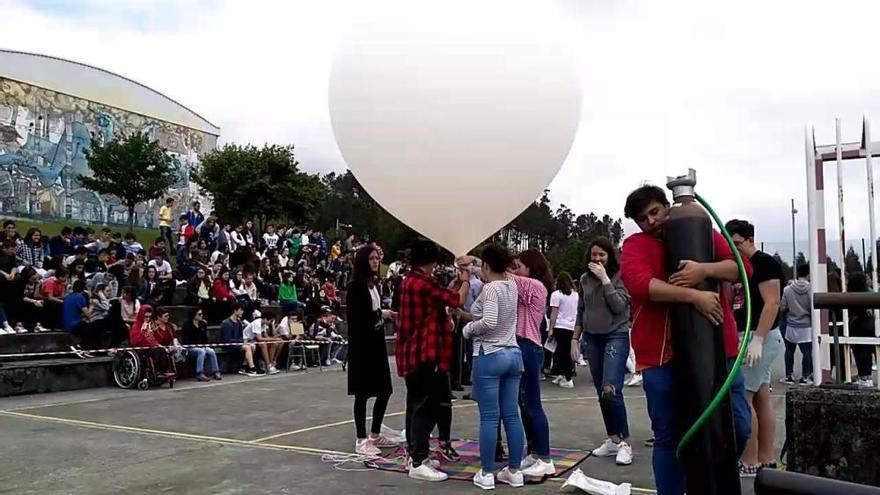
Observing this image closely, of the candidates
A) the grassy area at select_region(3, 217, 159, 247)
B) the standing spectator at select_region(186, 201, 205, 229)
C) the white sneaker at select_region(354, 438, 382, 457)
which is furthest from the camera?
the grassy area at select_region(3, 217, 159, 247)

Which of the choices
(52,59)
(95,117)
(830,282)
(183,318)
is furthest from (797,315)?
(52,59)

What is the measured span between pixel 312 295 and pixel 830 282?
13.3m

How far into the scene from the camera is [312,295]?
17.7m

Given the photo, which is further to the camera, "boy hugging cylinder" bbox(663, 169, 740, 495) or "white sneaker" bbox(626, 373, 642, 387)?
"white sneaker" bbox(626, 373, 642, 387)

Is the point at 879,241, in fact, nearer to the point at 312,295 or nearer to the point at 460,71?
the point at 460,71

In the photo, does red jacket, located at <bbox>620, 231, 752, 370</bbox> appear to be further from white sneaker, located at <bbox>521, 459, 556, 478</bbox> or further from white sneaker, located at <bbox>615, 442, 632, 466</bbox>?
white sneaker, located at <bbox>615, 442, 632, 466</bbox>

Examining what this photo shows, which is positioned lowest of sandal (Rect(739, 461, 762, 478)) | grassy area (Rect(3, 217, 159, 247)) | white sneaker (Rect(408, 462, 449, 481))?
white sneaker (Rect(408, 462, 449, 481))

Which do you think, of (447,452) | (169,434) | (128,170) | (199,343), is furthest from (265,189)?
(447,452)

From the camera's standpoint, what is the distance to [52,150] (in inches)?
1743

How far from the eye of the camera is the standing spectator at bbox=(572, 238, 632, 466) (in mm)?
5773

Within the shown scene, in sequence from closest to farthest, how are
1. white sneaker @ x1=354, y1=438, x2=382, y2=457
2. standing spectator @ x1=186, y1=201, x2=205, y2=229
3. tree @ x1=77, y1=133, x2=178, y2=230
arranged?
white sneaker @ x1=354, y1=438, x2=382, y2=457 → standing spectator @ x1=186, y1=201, x2=205, y2=229 → tree @ x1=77, y1=133, x2=178, y2=230

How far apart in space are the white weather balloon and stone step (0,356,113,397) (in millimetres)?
7427

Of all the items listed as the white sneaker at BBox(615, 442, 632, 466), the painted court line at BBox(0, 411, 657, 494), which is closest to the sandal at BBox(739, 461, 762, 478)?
the white sneaker at BBox(615, 442, 632, 466)

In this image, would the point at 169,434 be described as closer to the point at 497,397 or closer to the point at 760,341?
the point at 497,397
